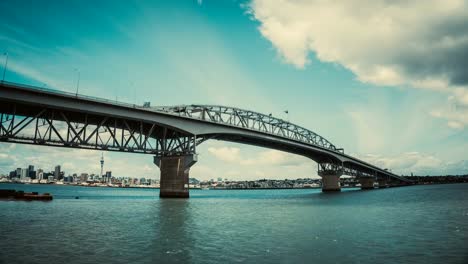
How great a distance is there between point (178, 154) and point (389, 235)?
5164 cm

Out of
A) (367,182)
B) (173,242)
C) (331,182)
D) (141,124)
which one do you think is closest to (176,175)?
(141,124)

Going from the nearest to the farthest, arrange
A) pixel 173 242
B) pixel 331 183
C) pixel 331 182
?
pixel 173 242 < pixel 331 182 < pixel 331 183

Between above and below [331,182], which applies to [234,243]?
below

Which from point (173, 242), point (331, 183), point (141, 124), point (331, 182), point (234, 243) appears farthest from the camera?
point (331, 183)

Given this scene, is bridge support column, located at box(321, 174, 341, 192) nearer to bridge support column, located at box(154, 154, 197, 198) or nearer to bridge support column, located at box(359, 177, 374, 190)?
bridge support column, located at box(359, 177, 374, 190)

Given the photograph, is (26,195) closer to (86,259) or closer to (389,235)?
(86,259)

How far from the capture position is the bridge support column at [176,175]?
65.6 metres

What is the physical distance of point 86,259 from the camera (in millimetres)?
14094

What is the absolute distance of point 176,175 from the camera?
66.1 meters

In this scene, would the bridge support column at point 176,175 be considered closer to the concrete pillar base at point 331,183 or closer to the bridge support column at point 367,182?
the concrete pillar base at point 331,183

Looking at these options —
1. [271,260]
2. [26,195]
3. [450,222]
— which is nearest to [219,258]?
[271,260]

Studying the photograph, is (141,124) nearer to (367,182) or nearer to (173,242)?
(173,242)

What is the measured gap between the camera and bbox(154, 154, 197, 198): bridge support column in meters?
65.6

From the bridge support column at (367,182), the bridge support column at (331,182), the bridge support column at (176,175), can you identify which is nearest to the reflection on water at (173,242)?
the bridge support column at (176,175)
